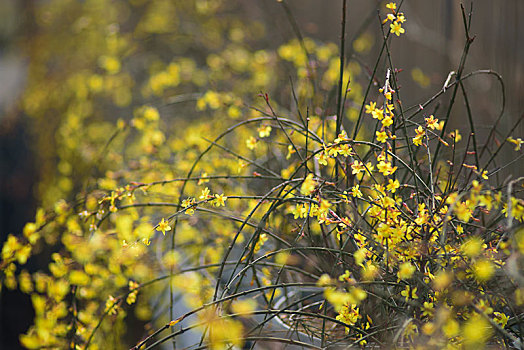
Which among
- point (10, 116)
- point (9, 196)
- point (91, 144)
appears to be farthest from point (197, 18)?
point (9, 196)

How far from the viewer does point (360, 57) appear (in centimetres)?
191

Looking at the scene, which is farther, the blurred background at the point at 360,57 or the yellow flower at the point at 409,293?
the blurred background at the point at 360,57

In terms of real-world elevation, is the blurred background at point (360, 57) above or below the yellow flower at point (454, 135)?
above

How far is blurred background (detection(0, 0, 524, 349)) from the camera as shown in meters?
1.63

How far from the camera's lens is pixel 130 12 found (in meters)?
2.79

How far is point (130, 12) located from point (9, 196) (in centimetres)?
118

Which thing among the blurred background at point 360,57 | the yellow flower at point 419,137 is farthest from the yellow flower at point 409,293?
the blurred background at point 360,57

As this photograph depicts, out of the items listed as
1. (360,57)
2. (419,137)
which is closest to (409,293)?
(419,137)

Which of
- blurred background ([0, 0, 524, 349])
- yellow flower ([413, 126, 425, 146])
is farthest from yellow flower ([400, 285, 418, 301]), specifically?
blurred background ([0, 0, 524, 349])

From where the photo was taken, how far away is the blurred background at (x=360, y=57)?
1.63 metres

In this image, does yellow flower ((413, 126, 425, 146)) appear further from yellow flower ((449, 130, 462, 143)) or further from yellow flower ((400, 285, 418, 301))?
yellow flower ((400, 285, 418, 301))

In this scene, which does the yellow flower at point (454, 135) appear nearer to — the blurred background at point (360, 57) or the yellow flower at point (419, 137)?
the yellow flower at point (419, 137)

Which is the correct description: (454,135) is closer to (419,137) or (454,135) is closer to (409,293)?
(419,137)

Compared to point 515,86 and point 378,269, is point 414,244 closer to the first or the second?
point 378,269
